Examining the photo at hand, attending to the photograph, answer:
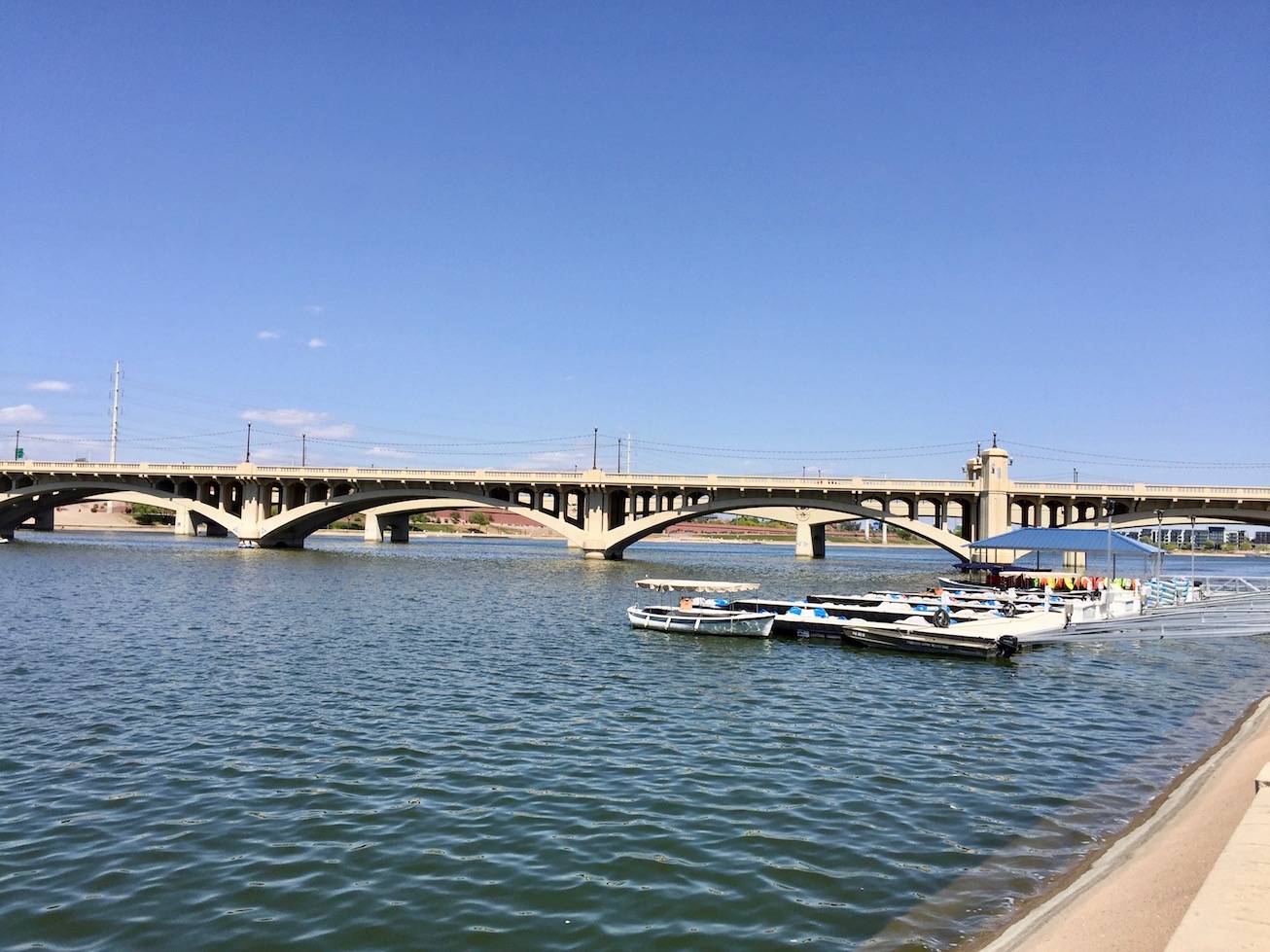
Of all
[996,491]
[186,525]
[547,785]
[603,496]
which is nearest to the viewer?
[547,785]

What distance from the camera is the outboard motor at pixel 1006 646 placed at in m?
31.0

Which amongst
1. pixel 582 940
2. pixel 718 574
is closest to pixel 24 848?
pixel 582 940

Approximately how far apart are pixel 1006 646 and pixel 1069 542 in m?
25.3

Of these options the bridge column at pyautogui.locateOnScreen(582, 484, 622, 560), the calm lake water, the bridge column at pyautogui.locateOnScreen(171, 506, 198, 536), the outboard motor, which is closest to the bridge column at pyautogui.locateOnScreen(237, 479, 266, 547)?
the bridge column at pyautogui.locateOnScreen(582, 484, 622, 560)

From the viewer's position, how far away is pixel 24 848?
10.8m

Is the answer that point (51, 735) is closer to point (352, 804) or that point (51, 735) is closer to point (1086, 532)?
point (352, 804)

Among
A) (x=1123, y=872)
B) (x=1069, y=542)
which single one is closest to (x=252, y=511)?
(x=1069, y=542)

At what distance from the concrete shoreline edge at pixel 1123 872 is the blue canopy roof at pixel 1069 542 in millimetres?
37043

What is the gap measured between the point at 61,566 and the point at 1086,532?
2636 inches

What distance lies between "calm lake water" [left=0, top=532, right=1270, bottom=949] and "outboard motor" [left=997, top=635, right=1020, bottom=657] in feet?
3.78

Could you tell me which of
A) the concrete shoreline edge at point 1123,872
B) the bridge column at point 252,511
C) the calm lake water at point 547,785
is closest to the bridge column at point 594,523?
the bridge column at point 252,511

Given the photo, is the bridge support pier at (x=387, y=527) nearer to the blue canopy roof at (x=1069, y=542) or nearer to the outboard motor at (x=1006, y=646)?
the blue canopy roof at (x=1069, y=542)

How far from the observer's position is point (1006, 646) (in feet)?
102

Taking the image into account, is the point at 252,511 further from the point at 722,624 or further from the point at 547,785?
the point at 547,785
